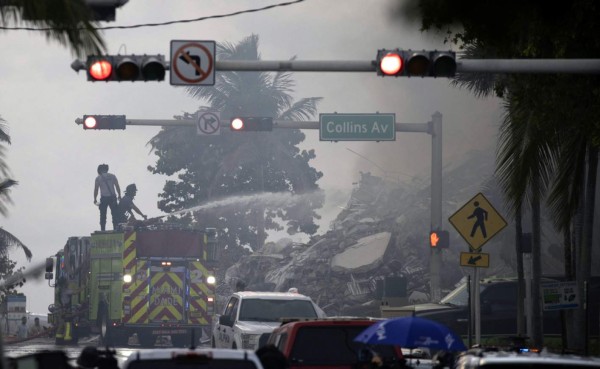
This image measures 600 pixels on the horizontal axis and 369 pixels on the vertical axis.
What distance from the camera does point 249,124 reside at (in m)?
33.1

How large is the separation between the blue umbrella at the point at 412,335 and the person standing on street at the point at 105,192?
2627cm

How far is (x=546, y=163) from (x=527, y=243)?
422cm

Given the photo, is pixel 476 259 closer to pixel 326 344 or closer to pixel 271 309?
pixel 271 309

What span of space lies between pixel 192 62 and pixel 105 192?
21570 millimetres

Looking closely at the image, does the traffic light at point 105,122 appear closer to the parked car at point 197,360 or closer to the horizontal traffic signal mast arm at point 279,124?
the horizontal traffic signal mast arm at point 279,124

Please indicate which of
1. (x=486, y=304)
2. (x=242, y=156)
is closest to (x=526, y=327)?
(x=486, y=304)

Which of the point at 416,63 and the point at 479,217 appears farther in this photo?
the point at 479,217

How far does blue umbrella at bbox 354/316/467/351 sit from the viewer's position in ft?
45.6

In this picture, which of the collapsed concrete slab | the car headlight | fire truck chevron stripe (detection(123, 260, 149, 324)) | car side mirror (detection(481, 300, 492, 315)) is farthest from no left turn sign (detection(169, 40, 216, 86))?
the collapsed concrete slab

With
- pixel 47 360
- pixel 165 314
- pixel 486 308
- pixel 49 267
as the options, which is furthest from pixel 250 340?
pixel 49 267

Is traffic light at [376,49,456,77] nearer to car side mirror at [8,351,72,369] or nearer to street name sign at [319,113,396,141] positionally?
car side mirror at [8,351,72,369]

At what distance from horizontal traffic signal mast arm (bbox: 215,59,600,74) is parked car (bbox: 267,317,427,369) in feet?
13.0

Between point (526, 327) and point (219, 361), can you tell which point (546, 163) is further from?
point (219, 361)

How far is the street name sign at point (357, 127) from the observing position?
33.7 metres
